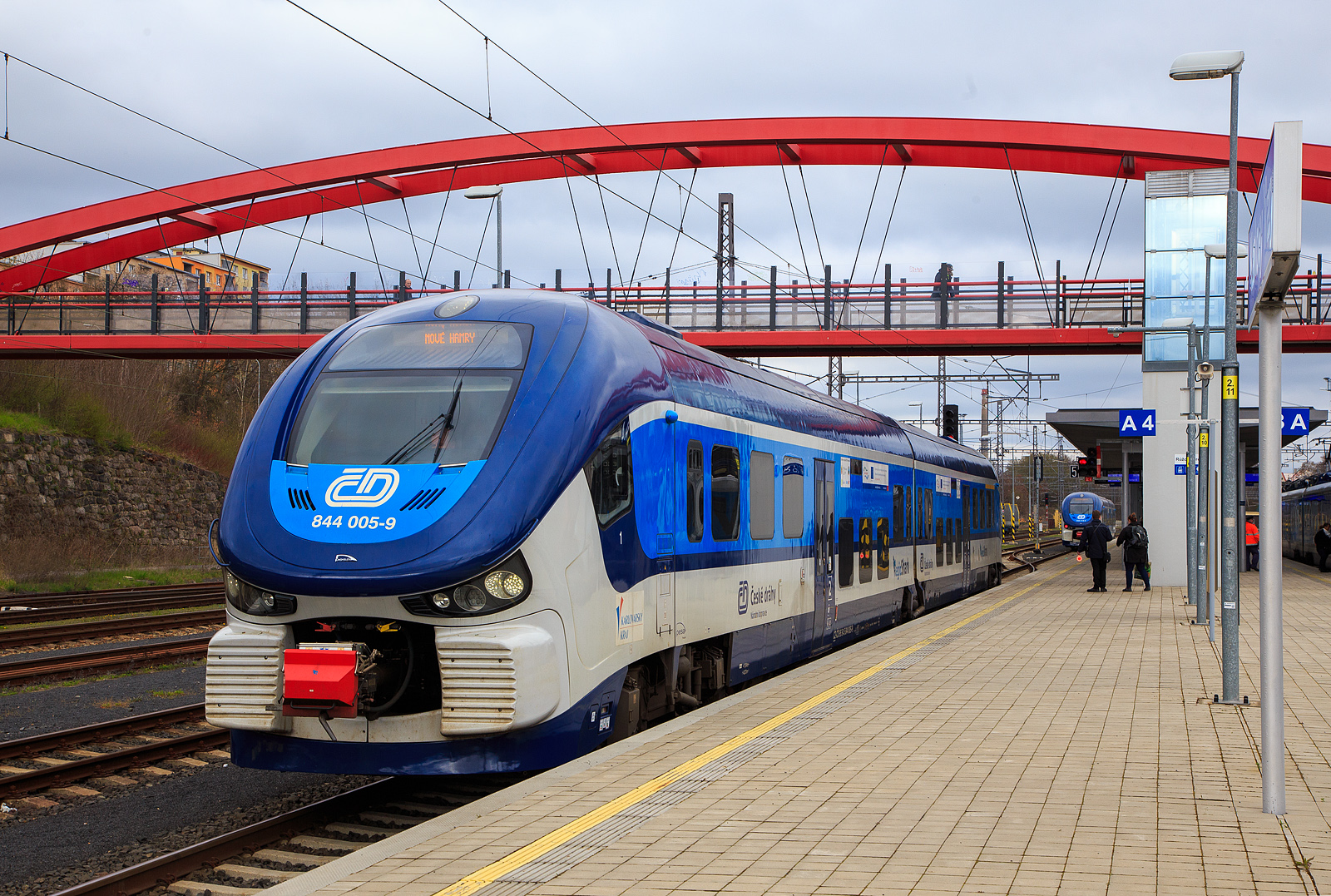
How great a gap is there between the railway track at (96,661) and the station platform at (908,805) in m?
7.93

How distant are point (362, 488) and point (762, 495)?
5080 millimetres

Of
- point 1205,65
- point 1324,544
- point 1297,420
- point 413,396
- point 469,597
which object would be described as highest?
point 1205,65

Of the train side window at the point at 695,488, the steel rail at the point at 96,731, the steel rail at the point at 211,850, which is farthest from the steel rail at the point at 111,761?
the train side window at the point at 695,488

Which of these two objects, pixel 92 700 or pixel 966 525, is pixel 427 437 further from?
pixel 966 525

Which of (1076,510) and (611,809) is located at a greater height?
(1076,510)

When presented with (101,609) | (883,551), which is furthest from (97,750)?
(101,609)

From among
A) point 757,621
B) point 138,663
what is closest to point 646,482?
point 757,621

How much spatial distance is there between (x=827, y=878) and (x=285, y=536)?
382cm

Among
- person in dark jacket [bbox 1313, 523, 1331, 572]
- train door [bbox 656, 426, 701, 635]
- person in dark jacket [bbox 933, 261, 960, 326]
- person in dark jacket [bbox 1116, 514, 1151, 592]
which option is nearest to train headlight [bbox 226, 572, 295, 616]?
train door [bbox 656, 426, 701, 635]

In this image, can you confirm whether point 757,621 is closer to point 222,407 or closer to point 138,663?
point 138,663

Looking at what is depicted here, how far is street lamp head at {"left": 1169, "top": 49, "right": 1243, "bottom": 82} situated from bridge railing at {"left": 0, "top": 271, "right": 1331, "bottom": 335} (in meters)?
18.0

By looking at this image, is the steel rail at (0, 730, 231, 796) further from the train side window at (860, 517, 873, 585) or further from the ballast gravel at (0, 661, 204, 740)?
the train side window at (860, 517, 873, 585)

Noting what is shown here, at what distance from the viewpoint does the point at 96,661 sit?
1491cm

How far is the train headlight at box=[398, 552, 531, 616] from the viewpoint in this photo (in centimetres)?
716
